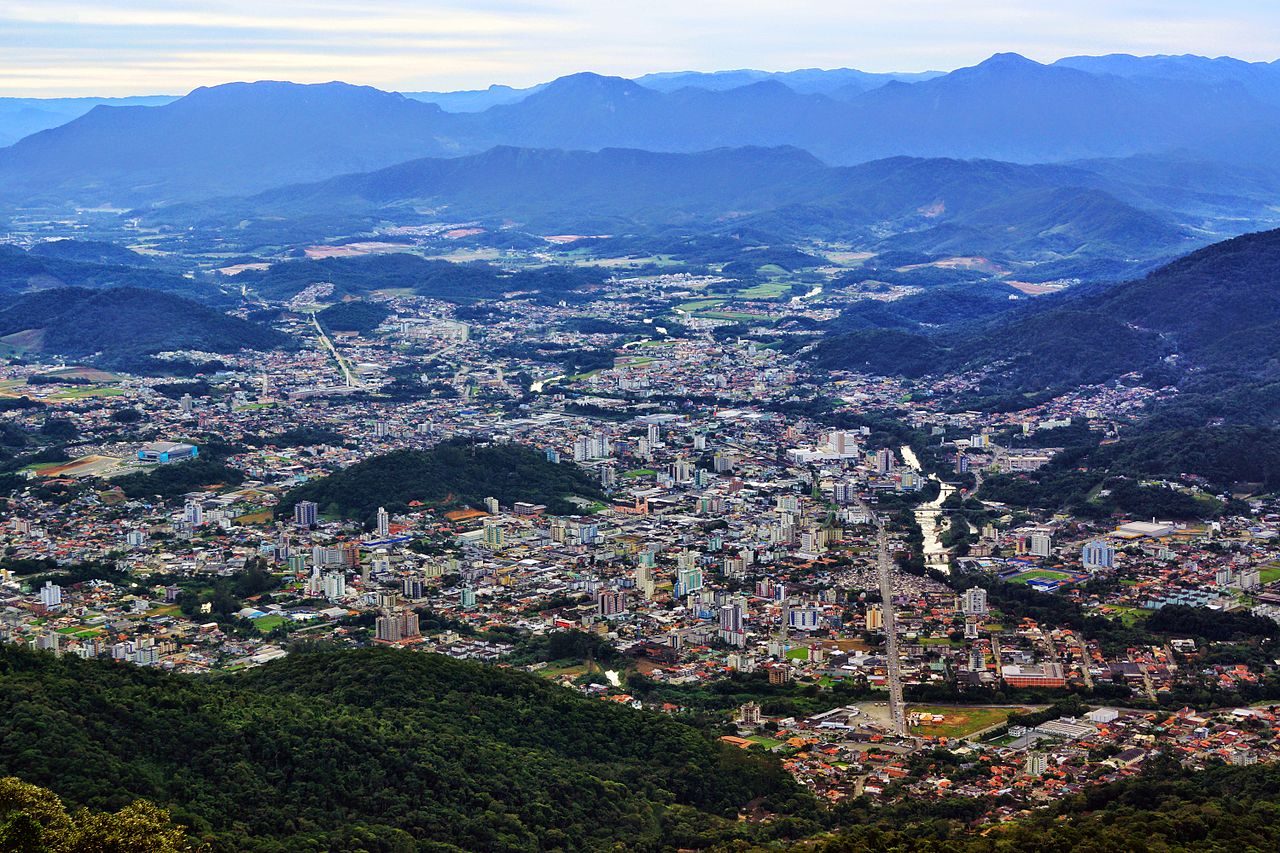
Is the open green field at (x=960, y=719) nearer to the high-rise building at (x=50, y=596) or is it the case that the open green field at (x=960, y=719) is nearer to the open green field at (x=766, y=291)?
the high-rise building at (x=50, y=596)

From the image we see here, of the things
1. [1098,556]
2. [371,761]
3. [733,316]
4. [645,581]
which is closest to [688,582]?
[645,581]

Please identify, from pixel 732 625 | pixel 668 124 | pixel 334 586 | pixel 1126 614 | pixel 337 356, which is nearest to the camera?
pixel 732 625

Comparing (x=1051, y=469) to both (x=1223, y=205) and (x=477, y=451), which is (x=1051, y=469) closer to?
(x=477, y=451)

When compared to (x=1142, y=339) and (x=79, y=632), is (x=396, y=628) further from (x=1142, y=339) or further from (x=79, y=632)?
(x=1142, y=339)

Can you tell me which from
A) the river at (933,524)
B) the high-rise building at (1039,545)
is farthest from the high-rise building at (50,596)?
the high-rise building at (1039,545)

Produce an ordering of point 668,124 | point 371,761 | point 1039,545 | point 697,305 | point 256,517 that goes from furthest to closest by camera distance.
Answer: point 668,124
point 697,305
point 256,517
point 1039,545
point 371,761
